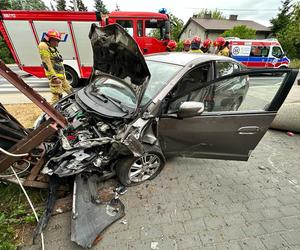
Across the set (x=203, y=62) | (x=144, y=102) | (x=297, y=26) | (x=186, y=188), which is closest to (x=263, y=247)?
(x=186, y=188)

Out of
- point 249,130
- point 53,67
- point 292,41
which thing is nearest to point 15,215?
point 249,130

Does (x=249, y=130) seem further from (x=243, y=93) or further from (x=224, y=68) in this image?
(x=224, y=68)

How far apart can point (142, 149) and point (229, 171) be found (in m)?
1.60

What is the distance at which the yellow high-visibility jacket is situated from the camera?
424 cm

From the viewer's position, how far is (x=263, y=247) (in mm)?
1825

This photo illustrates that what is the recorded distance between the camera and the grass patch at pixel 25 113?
424cm

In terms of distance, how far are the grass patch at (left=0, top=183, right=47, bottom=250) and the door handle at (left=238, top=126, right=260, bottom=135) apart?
268 cm

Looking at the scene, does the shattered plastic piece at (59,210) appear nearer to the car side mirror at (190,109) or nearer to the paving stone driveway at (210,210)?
the paving stone driveway at (210,210)

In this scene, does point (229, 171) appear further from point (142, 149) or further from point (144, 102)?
point (144, 102)

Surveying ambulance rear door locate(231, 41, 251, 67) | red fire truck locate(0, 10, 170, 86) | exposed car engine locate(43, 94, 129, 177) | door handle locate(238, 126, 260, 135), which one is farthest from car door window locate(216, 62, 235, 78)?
ambulance rear door locate(231, 41, 251, 67)

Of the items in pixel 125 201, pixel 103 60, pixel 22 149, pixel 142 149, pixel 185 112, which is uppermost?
pixel 103 60

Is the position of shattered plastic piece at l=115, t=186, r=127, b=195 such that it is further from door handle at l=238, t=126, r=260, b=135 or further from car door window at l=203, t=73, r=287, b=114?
door handle at l=238, t=126, r=260, b=135

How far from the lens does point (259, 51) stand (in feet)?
40.8

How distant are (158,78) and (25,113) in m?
4.01
